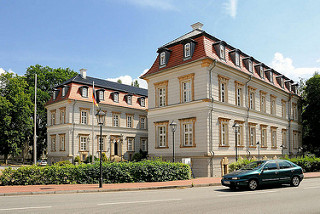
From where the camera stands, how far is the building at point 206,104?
25219 mm

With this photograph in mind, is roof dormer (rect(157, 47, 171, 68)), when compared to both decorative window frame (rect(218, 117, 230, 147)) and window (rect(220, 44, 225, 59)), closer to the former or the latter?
window (rect(220, 44, 225, 59))

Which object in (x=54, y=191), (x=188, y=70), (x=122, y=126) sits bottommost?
(x=54, y=191)

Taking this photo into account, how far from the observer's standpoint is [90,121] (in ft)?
148

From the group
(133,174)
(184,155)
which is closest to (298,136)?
(184,155)

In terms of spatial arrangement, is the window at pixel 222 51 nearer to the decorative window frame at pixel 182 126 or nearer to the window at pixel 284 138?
the decorative window frame at pixel 182 126

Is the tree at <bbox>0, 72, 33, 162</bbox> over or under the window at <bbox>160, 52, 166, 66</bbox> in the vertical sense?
under

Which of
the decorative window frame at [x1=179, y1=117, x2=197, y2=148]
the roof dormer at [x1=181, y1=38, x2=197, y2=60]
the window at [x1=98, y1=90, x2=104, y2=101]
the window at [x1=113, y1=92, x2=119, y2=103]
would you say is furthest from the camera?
the window at [x1=113, y1=92, x2=119, y2=103]

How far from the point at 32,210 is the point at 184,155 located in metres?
17.8

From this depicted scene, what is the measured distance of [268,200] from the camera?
11.2m

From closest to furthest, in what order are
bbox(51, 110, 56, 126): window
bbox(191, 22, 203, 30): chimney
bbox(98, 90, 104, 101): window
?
bbox(191, 22, 203, 30): chimney → bbox(51, 110, 56, 126): window → bbox(98, 90, 104, 101): window

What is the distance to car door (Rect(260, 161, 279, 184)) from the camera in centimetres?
1496

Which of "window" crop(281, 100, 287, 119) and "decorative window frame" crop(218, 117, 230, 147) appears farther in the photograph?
"window" crop(281, 100, 287, 119)

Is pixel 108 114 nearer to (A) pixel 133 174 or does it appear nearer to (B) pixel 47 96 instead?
(B) pixel 47 96

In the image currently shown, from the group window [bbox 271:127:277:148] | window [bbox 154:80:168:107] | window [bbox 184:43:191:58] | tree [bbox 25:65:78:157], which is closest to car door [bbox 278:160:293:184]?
window [bbox 184:43:191:58]
